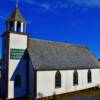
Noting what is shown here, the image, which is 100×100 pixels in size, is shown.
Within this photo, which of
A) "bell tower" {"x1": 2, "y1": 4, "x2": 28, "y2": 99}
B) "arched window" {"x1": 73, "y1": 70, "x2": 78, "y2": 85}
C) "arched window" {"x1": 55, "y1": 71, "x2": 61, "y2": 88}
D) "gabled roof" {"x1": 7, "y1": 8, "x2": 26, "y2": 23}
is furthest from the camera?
"arched window" {"x1": 73, "y1": 70, "x2": 78, "y2": 85}

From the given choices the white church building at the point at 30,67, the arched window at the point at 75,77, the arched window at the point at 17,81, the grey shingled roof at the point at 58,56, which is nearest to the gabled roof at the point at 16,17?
the white church building at the point at 30,67

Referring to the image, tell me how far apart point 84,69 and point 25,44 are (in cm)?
1335

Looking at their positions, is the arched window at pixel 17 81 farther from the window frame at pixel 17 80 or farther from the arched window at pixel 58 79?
the arched window at pixel 58 79

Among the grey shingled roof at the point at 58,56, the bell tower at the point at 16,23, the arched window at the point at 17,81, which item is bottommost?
the arched window at the point at 17,81

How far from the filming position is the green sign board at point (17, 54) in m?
27.8

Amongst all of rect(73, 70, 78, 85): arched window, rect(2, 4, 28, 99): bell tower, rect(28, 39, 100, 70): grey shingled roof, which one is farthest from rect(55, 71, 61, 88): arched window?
rect(2, 4, 28, 99): bell tower

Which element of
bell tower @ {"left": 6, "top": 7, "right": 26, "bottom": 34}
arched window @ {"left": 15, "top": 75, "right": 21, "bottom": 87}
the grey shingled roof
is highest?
bell tower @ {"left": 6, "top": 7, "right": 26, "bottom": 34}

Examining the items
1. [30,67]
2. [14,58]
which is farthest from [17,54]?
[30,67]

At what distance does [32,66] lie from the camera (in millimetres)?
27828

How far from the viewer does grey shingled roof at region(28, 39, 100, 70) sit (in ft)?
96.5

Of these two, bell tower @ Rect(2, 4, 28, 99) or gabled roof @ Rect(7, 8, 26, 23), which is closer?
bell tower @ Rect(2, 4, 28, 99)

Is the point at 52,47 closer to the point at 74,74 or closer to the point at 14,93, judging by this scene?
the point at 74,74

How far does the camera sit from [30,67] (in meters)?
28.4

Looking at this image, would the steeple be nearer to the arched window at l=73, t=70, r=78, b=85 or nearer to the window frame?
the window frame
